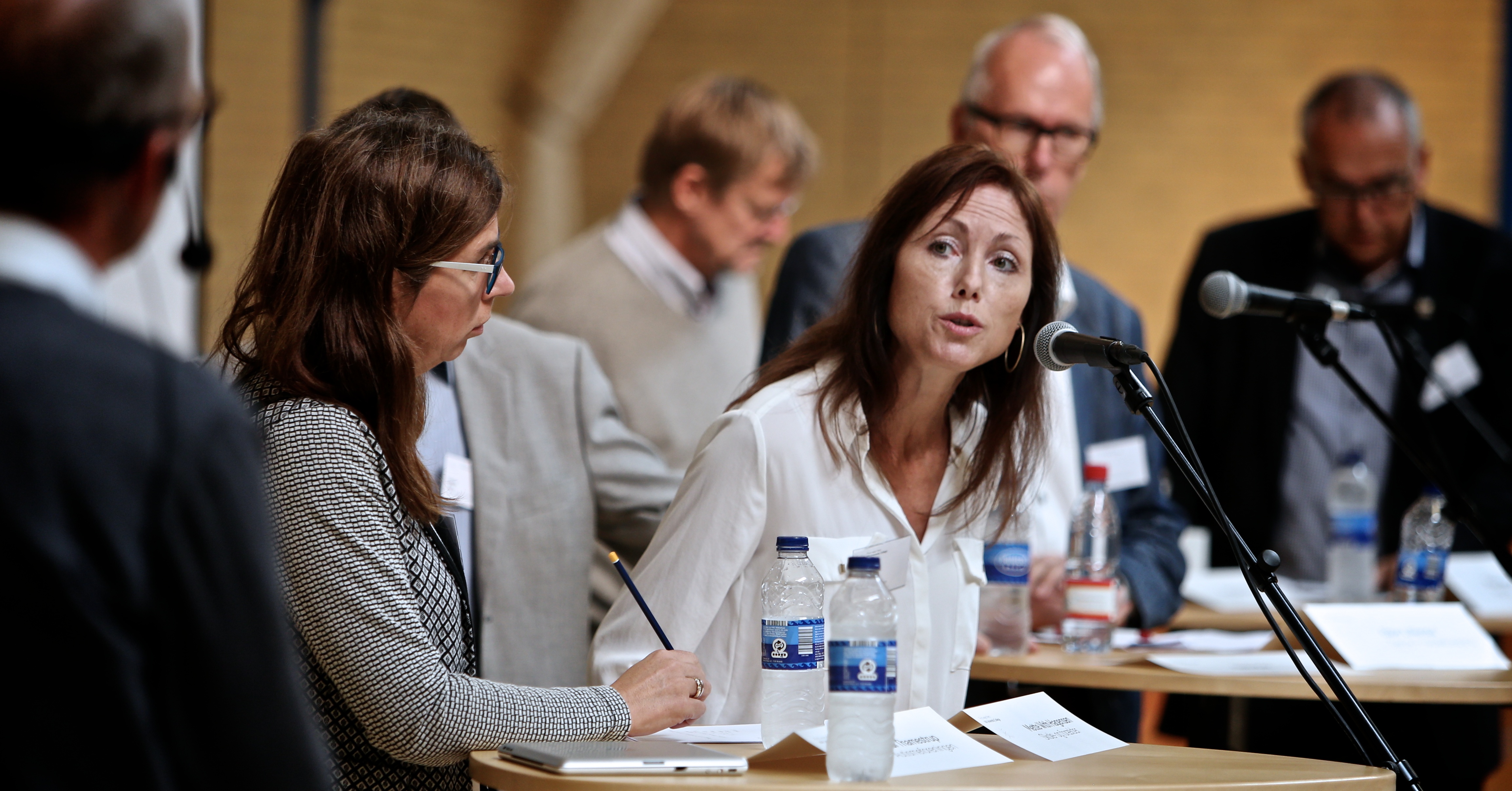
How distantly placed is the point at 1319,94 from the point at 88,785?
3.43 metres

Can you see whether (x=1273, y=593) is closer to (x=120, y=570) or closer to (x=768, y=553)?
(x=768, y=553)

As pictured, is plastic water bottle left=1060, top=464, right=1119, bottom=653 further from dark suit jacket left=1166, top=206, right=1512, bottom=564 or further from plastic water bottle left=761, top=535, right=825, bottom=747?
dark suit jacket left=1166, top=206, right=1512, bottom=564

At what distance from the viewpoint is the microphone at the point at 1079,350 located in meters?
1.59

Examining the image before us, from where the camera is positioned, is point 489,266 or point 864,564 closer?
point 864,564

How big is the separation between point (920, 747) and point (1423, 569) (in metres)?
1.65

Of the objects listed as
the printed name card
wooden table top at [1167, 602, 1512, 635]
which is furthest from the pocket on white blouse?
wooden table top at [1167, 602, 1512, 635]

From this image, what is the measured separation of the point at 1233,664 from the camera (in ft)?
7.27

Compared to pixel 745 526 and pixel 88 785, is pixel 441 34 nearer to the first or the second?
pixel 745 526

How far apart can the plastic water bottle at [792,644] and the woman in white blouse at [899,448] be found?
78mm

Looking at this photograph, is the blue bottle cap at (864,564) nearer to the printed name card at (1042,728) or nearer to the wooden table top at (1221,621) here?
the printed name card at (1042,728)

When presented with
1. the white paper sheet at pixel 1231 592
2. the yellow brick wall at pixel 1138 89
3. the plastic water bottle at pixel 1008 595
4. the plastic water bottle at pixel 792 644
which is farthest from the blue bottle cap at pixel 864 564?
the yellow brick wall at pixel 1138 89

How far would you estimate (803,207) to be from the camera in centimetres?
816

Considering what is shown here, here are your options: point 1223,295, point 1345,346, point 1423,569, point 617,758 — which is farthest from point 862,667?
point 1345,346

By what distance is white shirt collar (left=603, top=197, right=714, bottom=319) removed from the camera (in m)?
3.23
